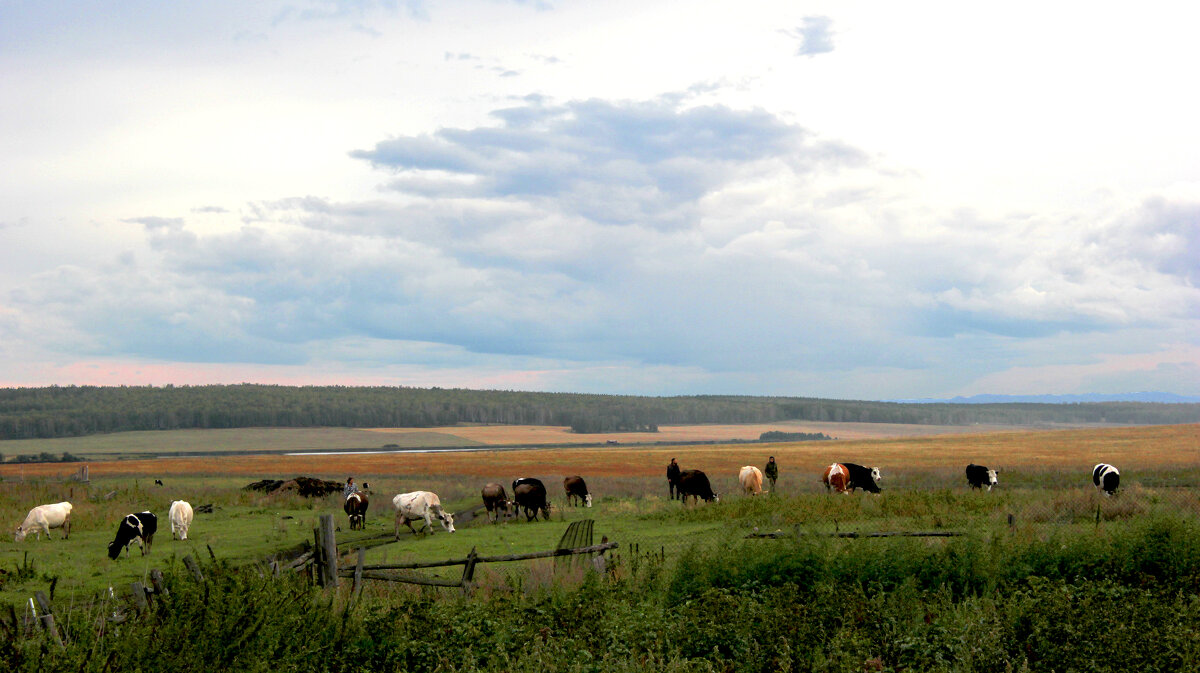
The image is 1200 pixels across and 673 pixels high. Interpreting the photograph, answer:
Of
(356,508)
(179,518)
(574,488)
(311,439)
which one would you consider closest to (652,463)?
(574,488)

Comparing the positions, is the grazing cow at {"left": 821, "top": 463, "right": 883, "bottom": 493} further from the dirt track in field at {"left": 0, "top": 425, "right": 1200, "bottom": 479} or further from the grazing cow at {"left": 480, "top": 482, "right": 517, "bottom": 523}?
the dirt track in field at {"left": 0, "top": 425, "right": 1200, "bottom": 479}

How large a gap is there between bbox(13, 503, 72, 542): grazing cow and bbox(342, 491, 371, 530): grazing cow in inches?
327

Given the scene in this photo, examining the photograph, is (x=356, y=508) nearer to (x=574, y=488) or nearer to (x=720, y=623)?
(x=574, y=488)

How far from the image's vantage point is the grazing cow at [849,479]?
34500mm

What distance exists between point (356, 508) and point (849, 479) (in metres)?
18.2

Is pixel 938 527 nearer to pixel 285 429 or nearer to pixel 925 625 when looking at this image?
pixel 925 625

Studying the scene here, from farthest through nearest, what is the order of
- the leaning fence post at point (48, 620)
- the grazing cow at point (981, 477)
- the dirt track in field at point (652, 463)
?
1. the dirt track in field at point (652, 463)
2. the grazing cow at point (981, 477)
3. the leaning fence post at point (48, 620)

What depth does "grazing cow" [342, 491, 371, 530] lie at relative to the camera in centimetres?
3042

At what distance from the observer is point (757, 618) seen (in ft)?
Answer: 35.4

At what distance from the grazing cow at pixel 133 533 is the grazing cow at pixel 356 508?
6276mm

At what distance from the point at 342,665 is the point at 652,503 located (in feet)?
86.1

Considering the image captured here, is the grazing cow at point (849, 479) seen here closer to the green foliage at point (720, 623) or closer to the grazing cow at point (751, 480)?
the grazing cow at point (751, 480)

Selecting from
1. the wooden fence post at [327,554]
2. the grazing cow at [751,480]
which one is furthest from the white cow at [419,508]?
the wooden fence post at [327,554]

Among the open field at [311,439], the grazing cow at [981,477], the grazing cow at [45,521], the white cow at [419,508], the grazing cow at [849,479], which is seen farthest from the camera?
the open field at [311,439]
